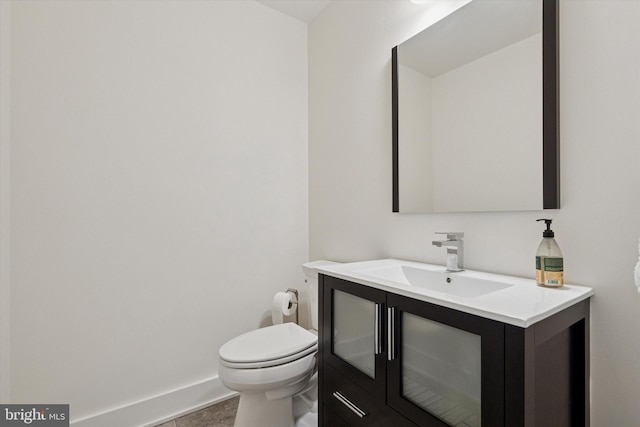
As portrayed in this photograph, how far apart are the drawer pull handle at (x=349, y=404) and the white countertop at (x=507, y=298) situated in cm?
46

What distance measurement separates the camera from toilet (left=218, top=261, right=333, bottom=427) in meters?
1.38

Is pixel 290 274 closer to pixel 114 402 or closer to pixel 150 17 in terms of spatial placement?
pixel 114 402

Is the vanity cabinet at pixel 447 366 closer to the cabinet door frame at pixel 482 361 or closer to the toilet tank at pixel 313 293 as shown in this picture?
the cabinet door frame at pixel 482 361

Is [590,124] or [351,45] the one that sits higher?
[351,45]

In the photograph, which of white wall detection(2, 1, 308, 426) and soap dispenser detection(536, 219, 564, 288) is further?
white wall detection(2, 1, 308, 426)

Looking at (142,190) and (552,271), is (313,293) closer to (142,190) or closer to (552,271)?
(142,190)

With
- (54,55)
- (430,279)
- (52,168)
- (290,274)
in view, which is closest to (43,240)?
(52,168)

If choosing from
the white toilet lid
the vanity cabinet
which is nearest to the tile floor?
the white toilet lid

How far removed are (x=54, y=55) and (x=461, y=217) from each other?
6.42ft

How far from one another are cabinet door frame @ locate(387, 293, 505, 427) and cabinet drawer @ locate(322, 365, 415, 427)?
4 cm

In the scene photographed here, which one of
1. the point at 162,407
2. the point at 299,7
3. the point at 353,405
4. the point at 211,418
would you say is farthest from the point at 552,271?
the point at 299,7

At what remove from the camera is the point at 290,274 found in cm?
218

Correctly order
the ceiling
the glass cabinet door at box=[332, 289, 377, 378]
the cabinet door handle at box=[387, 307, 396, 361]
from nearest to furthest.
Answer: the cabinet door handle at box=[387, 307, 396, 361]
the glass cabinet door at box=[332, 289, 377, 378]
the ceiling

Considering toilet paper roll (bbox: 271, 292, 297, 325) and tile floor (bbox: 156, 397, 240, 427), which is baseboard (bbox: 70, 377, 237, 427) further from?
toilet paper roll (bbox: 271, 292, 297, 325)
